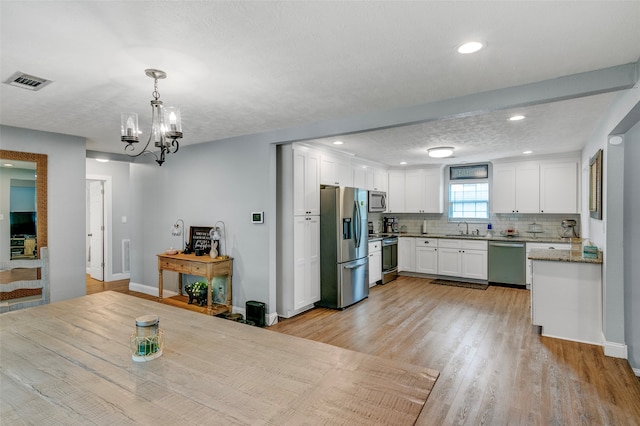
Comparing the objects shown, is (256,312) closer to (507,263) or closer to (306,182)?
(306,182)

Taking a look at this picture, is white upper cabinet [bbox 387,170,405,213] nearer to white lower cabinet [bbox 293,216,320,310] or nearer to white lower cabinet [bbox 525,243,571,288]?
white lower cabinet [bbox 525,243,571,288]

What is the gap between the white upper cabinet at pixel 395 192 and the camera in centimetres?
746

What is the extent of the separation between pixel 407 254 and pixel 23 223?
6.31 m

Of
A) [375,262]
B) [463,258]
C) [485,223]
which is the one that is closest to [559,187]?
[485,223]

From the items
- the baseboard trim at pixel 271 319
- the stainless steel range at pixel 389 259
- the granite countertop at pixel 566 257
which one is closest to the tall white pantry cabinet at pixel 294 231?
the baseboard trim at pixel 271 319

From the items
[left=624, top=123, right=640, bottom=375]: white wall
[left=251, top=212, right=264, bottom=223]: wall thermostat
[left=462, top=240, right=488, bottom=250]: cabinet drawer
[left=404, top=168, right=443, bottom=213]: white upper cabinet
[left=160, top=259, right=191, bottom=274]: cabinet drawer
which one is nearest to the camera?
[left=624, top=123, right=640, bottom=375]: white wall

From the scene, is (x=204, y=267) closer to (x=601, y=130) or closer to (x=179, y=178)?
(x=179, y=178)

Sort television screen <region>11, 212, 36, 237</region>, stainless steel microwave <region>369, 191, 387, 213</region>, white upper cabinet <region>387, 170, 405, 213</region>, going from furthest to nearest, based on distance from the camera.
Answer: white upper cabinet <region>387, 170, 405, 213</region>
stainless steel microwave <region>369, 191, 387, 213</region>
television screen <region>11, 212, 36, 237</region>

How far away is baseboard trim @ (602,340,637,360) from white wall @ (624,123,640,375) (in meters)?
0.08

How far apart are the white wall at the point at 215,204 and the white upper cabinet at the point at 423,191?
4043mm

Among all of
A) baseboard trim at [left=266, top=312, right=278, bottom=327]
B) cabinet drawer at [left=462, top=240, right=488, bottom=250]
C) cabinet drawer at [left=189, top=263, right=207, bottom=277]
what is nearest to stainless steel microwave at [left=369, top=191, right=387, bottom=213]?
cabinet drawer at [left=462, top=240, right=488, bottom=250]

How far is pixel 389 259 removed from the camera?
22.1 feet

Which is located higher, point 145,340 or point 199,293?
point 145,340

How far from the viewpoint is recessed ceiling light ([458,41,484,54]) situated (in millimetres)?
1942
